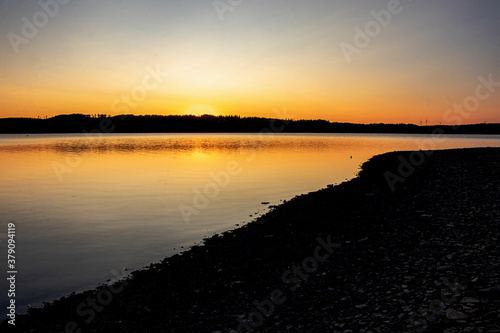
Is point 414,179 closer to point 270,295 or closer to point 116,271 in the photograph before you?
point 270,295

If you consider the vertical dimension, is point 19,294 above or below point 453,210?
below

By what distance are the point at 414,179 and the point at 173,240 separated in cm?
1851

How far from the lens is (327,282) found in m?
9.45

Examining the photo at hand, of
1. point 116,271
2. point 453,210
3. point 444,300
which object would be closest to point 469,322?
point 444,300

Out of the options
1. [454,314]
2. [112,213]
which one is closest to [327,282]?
[454,314]

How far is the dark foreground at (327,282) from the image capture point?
A: 7242 millimetres

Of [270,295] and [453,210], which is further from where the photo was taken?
[453,210]

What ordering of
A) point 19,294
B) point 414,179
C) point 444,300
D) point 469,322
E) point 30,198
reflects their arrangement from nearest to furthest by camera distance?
1. point 469,322
2. point 444,300
3. point 19,294
4. point 414,179
5. point 30,198

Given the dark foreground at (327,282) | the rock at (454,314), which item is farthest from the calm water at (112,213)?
the rock at (454,314)

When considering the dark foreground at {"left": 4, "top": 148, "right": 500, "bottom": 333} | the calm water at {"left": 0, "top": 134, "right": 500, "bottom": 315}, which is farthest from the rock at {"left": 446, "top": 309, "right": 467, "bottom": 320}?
the calm water at {"left": 0, "top": 134, "right": 500, "bottom": 315}

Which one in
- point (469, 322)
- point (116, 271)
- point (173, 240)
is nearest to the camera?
point (469, 322)

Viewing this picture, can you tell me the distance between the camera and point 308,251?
12.6 metres

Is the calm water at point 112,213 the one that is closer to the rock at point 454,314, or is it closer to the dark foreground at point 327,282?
the dark foreground at point 327,282

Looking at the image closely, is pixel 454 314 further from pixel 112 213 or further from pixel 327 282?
pixel 112 213
